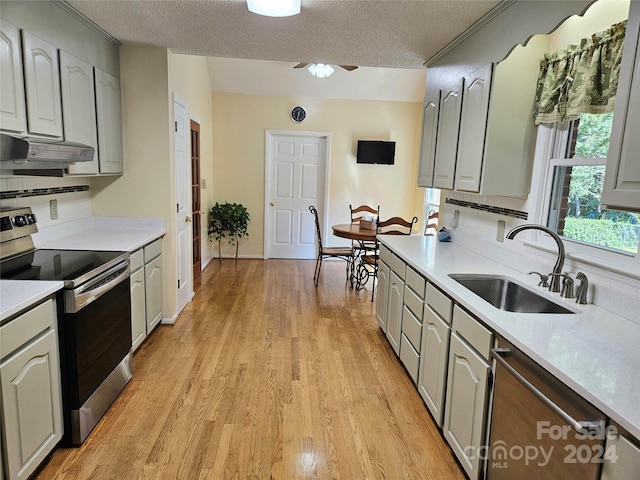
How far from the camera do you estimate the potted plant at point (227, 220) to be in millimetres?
6082

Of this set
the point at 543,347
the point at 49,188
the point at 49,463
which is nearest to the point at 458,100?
the point at 543,347

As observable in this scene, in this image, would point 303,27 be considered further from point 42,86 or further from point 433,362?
point 433,362

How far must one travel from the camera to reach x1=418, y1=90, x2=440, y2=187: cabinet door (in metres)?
3.30

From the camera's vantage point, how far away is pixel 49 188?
112 inches

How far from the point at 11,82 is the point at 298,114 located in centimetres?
458

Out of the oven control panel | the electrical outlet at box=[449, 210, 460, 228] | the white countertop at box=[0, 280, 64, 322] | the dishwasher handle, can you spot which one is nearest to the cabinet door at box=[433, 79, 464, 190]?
the electrical outlet at box=[449, 210, 460, 228]

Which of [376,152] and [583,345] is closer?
[583,345]

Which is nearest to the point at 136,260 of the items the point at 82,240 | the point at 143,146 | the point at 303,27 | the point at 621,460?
the point at 82,240

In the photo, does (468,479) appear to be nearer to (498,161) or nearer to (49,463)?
(498,161)

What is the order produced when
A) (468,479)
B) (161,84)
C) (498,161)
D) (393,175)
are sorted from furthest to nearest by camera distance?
(393,175) < (161,84) < (498,161) < (468,479)

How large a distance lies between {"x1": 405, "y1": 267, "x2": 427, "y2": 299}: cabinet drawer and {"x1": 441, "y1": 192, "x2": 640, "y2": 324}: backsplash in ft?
1.94

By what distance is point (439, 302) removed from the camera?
87.1 inches

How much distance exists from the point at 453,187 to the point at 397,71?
12.2ft

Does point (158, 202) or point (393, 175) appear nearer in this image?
point (158, 202)
